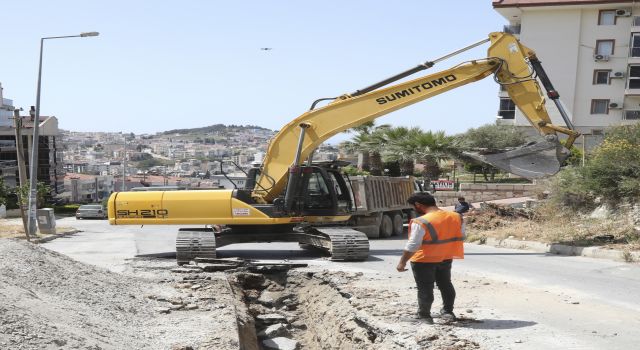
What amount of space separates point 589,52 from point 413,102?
37481 millimetres

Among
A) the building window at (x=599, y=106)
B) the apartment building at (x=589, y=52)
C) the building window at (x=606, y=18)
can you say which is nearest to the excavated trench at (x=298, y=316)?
the apartment building at (x=589, y=52)

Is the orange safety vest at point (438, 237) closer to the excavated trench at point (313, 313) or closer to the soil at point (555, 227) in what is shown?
the excavated trench at point (313, 313)

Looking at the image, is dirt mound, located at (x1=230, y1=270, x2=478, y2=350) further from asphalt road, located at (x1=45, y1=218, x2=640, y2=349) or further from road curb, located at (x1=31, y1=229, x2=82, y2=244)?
road curb, located at (x1=31, y1=229, x2=82, y2=244)

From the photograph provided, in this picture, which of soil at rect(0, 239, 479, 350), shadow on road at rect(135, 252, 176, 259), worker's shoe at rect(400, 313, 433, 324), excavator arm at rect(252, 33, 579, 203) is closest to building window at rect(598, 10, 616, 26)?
excavator arm at rect(252, 33, 579, 203)

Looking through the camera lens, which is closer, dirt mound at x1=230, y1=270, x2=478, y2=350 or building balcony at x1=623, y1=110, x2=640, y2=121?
dirt mound at x1=230, y1=270, x2=478, y2=350

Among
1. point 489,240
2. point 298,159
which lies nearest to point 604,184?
point 489,240

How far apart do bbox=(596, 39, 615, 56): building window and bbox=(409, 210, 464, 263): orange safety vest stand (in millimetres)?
45070

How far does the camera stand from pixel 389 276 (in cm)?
1143

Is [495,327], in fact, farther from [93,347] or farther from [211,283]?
[211,283]

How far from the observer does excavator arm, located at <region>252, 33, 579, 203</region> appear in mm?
14773

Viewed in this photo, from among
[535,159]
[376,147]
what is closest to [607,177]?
[535,159]

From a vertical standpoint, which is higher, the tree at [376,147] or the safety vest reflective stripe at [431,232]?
the tree at [376,147]

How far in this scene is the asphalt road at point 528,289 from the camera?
696 centimetres

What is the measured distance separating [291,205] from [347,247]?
164 cm
